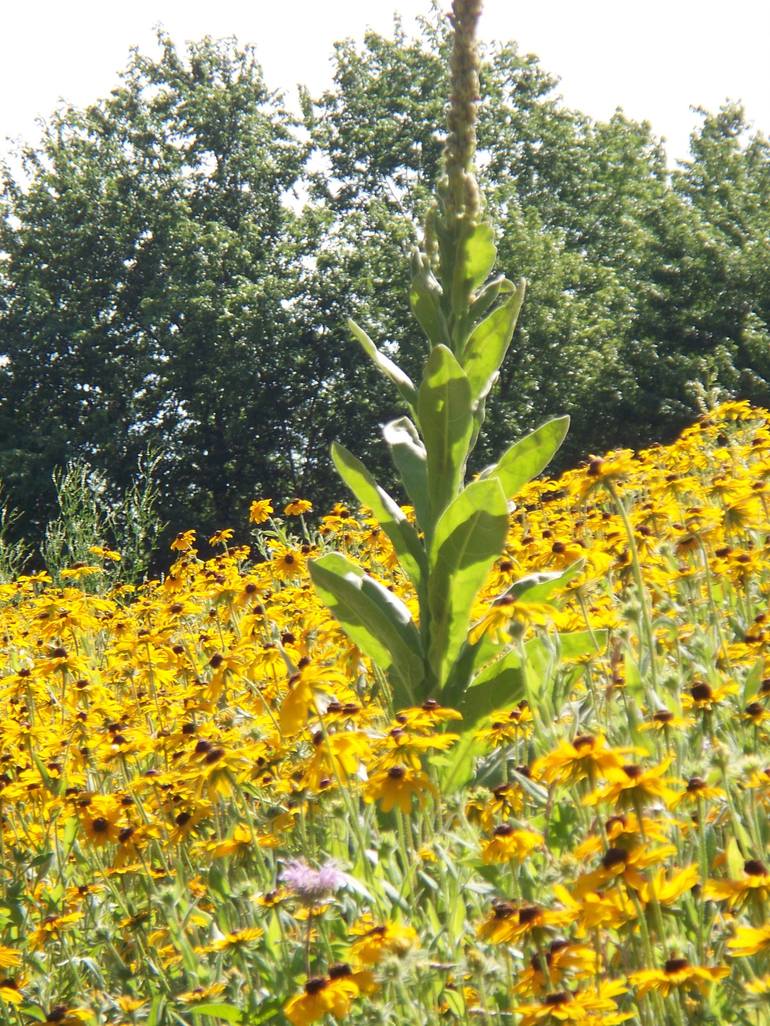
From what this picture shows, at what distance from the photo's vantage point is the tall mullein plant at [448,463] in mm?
3137

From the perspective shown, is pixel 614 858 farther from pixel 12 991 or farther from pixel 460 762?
pixel 460 762

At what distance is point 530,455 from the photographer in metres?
3.19

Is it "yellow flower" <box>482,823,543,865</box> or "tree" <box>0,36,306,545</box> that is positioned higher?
"tree" <box>0,36,306,545</box>

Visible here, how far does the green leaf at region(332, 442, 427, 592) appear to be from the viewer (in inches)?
129

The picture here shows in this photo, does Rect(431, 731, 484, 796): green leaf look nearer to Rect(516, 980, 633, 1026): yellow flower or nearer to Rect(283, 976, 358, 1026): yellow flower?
Rect(283, 976, 358, 1026): yellow flower

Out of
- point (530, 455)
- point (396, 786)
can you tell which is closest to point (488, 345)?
point (530, 455)

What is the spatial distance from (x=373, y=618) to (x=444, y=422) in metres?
0.58

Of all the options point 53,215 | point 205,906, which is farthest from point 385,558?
point 53,215

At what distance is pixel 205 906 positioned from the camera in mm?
2965

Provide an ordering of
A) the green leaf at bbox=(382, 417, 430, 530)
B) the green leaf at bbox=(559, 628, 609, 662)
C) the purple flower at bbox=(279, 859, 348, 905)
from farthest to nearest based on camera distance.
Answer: the green leaf at bbox=(382, 417, 430, 530) → the green leaf at bbox=(559, 628, 609, 662) → the purple flower at bbox=(279, 859, 348, 905)

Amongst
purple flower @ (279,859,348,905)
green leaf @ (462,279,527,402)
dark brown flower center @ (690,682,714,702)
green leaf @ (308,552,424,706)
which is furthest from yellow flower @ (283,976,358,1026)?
green leaf @ (462,279,527,402)

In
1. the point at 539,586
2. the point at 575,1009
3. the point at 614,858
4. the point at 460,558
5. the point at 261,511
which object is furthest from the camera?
the point at 261,511

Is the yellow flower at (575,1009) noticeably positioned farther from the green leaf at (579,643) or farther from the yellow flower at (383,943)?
the green leaf at (579,643)

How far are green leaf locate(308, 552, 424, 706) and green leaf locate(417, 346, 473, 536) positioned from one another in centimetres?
26
